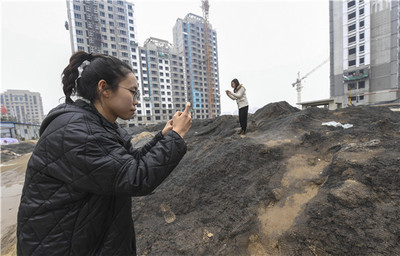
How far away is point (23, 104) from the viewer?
7512 centimetres

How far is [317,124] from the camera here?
5.88 metres

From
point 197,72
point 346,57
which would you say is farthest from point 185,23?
point 346,57

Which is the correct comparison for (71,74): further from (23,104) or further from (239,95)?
(23,104)

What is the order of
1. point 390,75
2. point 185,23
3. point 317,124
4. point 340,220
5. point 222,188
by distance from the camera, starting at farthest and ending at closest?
point 185,23
point 390,75
point 317,124
point 222,188
point 340,220

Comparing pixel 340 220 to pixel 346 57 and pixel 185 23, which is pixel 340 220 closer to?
pixel 346 57

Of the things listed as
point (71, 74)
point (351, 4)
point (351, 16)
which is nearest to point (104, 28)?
point (351, 4)

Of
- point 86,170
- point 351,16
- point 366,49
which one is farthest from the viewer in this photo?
point 351,16

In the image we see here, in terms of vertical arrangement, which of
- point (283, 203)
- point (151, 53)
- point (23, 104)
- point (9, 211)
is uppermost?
point (151, 53)

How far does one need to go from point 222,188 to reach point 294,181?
4.10 feet

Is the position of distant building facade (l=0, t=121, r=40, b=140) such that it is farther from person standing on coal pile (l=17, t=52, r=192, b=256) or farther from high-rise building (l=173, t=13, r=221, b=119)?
person standing on coal pile (l=17, t=52, r=192, b=256)

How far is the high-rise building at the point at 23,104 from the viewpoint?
71.2m

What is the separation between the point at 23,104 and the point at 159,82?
69.8m

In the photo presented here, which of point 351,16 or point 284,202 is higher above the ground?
point 351,16

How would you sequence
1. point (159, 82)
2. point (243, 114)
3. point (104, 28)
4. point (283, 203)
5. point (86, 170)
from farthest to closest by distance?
point (159, 82) → point (104, 28) → point (243, 114) → point (283, 203) → point (86, 170)
